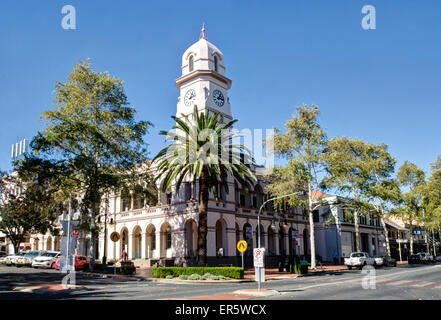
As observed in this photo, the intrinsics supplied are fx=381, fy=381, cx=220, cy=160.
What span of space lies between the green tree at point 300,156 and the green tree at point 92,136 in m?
13.2

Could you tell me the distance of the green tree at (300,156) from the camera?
1416 inches

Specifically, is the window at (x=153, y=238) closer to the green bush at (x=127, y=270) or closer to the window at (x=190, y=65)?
the green bush at (x=127, y=270)

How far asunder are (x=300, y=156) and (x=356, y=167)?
27.0ft

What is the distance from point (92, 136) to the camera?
32.0 metres

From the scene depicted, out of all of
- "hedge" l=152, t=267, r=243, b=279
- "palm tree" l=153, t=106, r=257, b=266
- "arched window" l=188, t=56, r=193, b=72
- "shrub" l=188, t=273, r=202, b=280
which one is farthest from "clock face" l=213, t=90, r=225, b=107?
"shrub" l=188, t=273, r=202, b=280

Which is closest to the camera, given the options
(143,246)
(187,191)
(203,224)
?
(203,224)

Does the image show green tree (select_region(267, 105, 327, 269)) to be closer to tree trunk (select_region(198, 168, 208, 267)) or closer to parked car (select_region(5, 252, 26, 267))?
tree trunk (select_region(198, 168, 208, 267))

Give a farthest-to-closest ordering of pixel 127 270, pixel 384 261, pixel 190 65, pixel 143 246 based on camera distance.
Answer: pixel 384 261 → pixel 190 65 → pixel 143 246 → pixel 127 270

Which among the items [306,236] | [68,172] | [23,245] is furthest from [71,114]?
[23,245]

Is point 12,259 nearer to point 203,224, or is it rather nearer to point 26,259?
point 26,259

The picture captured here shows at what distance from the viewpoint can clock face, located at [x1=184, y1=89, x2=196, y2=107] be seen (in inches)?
1577

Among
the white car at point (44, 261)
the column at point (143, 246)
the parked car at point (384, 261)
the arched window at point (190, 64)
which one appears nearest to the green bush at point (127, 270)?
the column at point (143, 246)

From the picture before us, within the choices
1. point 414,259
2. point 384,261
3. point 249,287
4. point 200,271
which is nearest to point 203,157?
point 200,271
